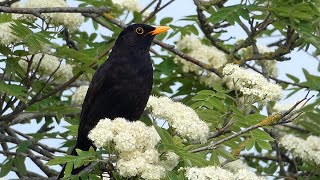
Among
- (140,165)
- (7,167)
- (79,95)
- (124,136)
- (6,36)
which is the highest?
(6,36)

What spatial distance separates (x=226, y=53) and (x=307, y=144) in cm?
133

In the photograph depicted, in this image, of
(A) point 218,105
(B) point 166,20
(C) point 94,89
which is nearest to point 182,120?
(A) point 218,105

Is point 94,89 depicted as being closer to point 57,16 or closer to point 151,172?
point 57,16

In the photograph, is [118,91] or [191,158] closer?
[191,158]

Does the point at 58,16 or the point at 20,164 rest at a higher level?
the point at 58,16

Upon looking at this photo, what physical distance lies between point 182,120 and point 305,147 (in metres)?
2.37

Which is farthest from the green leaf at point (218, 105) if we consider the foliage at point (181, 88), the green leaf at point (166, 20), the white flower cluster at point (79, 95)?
the green leaf at point (166, 20)

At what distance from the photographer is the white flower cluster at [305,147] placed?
7.31 m

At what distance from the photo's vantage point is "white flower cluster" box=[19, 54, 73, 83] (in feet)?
23.9

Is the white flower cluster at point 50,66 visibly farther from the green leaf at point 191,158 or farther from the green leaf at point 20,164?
the green leaf at point 191,158

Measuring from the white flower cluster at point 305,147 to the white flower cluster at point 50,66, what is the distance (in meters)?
1.86

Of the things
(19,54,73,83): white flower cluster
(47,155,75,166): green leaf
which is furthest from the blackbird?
(47,155,75,166): green leaf

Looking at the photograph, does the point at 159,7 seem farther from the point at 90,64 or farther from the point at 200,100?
the point at 200,100

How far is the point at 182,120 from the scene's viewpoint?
17.5 ft
